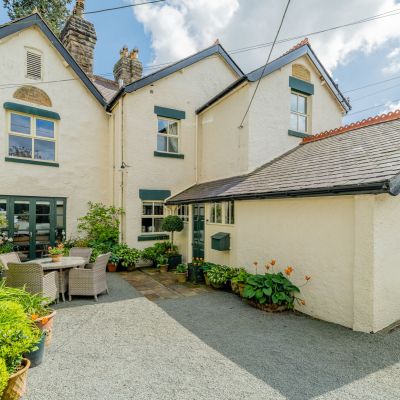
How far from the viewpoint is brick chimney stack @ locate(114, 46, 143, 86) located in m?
14.5

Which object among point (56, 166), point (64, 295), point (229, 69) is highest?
point (229, 69)

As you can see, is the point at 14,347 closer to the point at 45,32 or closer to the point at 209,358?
the point at 209,358

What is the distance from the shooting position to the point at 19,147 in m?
10.2

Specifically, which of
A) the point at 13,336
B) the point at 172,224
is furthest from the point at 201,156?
the point at 13,336

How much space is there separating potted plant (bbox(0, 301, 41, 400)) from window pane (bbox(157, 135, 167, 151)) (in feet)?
30.3

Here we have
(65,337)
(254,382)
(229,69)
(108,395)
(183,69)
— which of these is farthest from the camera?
(229,69)

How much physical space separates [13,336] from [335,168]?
6.65 metres

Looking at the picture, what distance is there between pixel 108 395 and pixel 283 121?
9.70 metres

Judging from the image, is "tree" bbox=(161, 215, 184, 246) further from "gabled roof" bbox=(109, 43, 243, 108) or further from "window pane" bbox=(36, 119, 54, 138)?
"window pane" bbox=(36, 119, 54, 138)

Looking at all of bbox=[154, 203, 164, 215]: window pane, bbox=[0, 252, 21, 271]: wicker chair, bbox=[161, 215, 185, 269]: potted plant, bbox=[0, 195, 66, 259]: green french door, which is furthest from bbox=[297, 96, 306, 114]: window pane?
bbox=[0, 252, 21, 271]: wicker chair

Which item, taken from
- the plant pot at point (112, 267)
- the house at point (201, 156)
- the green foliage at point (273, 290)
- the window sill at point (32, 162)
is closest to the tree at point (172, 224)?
the house at point (201, 156)

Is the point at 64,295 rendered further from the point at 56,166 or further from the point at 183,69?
the point at 183,69

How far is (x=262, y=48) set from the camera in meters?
10.4

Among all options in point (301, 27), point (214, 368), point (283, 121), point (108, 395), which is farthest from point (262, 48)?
point (108, 395)
